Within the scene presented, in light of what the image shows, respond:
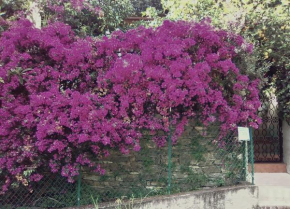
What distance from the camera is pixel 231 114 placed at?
15.6 feet

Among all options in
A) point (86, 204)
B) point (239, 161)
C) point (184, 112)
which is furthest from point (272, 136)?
point (86, 204)

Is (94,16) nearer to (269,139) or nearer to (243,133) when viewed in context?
(243,133)

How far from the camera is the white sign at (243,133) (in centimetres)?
485

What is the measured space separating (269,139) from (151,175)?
12.0 ft

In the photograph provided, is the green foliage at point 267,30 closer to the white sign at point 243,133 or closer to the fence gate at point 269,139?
the fence gate at point 269,139

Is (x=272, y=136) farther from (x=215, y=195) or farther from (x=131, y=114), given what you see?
(x=131, y=114)

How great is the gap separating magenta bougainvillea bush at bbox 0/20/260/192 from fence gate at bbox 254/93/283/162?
2275mm

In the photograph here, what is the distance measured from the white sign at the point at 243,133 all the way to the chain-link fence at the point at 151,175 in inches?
11.1

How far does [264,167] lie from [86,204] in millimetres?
4248

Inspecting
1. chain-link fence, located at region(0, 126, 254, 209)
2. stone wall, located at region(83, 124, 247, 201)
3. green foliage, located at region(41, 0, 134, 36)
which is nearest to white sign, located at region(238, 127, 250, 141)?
chain-link fence, located at region(0, 126, 254, 209)

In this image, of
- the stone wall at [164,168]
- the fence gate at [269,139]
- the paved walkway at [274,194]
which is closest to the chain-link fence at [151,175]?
the stone wall at [164,168]

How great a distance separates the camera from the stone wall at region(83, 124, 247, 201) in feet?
16.4

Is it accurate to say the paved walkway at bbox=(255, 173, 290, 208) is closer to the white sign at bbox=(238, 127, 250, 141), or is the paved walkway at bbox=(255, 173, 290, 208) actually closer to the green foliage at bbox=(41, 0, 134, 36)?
the white sign at bbox=(238, 127, 250, 141)

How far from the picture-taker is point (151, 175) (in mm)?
5004
